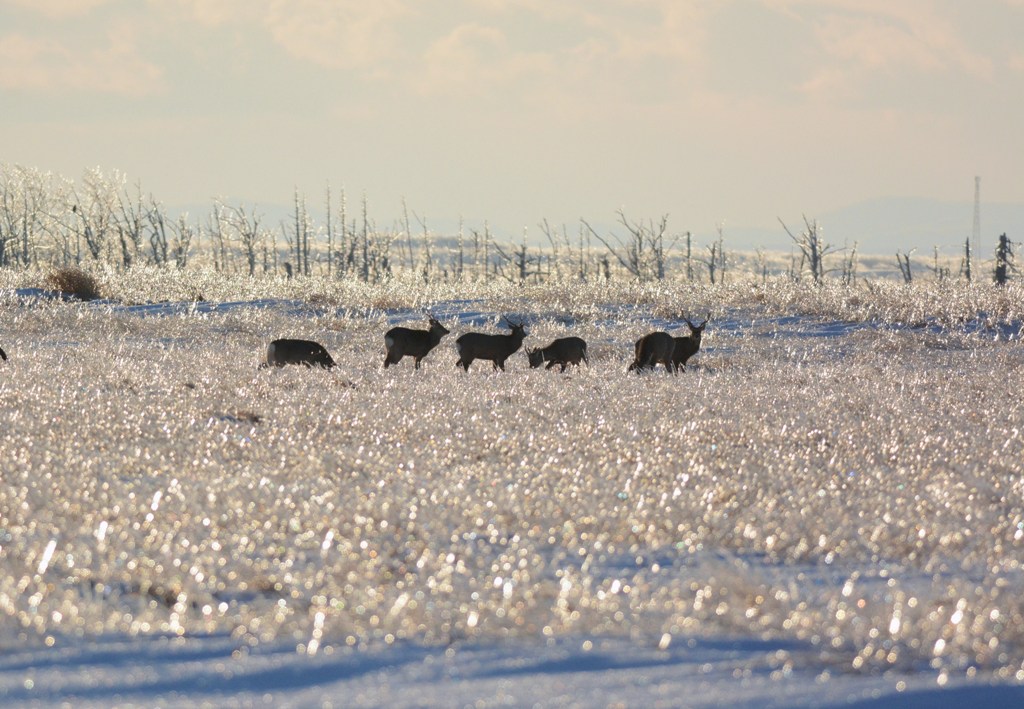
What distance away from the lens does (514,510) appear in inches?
212

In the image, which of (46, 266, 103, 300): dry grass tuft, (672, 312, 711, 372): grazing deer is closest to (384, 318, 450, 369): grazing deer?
(672, 312, 711, 372): grazing deer

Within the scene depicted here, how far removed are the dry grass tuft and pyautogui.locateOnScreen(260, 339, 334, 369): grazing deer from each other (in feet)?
42.4

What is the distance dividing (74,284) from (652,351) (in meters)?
16.2

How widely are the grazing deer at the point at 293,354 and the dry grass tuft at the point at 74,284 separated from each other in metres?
12.9

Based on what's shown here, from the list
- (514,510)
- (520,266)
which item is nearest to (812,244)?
(520,266)

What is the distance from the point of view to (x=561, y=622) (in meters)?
3.78

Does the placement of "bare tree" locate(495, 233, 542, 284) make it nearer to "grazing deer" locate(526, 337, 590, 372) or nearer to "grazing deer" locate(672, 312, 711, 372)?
"grazing deer" locate(526, 337, 590, 372)

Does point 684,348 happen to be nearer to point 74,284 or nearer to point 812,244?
Answer: point 74,284

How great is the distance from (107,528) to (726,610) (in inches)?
105

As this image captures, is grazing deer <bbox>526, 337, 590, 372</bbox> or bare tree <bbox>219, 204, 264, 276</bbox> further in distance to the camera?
bare tree <bbox>219, 204, 264, 276</bbox>

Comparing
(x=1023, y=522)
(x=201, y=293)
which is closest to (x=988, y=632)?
(x=1023, y=522)

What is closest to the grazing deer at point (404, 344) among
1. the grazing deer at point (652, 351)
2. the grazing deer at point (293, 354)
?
the grazing deer at point (293, 354)

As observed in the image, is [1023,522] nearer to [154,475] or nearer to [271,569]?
[271,569]

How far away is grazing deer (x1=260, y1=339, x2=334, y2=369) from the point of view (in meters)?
14.5
